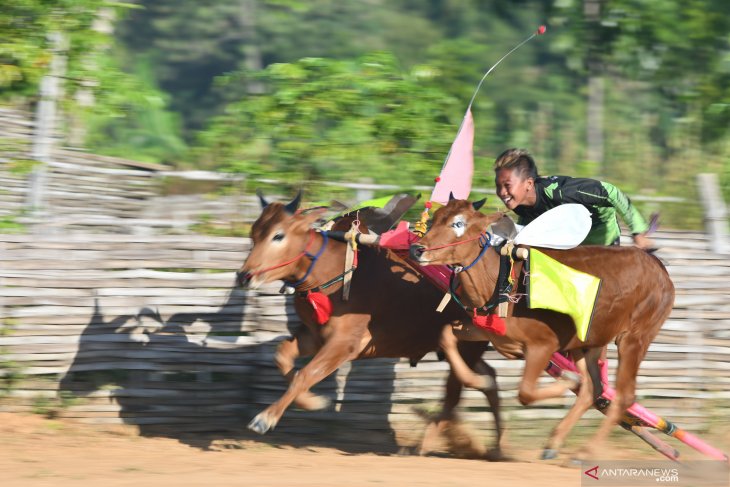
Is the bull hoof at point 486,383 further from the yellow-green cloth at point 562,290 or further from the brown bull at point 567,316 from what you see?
the yellow-green cloth at point 562,290

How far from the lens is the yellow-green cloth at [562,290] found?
26.9ft

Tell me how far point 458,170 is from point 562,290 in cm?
134

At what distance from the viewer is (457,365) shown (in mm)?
8648

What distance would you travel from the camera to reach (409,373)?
1054 centimetres

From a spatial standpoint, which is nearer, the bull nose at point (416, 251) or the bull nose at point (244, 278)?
the bull nose at point (416, 251)

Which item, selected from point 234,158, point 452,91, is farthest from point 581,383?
point 452,91

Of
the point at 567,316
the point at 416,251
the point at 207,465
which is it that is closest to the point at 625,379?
the point at 567,316

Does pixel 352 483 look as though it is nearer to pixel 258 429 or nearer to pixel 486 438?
pixel 258 429

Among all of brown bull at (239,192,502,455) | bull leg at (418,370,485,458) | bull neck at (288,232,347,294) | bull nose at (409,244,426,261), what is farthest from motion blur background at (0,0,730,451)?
bull nose at (409,244,426,261)

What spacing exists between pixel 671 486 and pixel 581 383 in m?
1.31

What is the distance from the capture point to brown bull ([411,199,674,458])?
26.5 ft

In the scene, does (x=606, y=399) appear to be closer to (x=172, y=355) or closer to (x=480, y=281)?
(x=480, y=281)

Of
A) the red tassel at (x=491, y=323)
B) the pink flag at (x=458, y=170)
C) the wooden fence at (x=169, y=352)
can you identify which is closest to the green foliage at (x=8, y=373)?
the wooden fence at (x=169, y=352)

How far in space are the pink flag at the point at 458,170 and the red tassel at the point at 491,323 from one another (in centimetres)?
104
